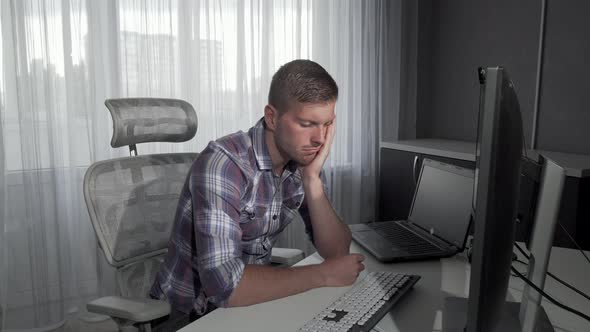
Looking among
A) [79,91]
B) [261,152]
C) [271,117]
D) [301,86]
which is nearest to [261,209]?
[261,152]

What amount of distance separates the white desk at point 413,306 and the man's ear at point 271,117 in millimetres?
→ 471

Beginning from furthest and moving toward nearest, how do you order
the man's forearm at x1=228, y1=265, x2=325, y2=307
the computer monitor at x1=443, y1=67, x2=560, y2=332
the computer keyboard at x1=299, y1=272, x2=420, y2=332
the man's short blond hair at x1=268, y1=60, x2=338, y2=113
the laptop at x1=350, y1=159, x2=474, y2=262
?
the laptop at x1=350, y1=159, x2=474, y2=262 → the man's short blond hair at x1=268, y1=60, x2=338, y2=113 → the man's forearm at x1=228, y1=265, x2=325, y2=307 → the computer keyboard at x1=299, y1=272, x2=420, y2=332 → the computer monitor at x1=443, y1=67, x2=560, y2=332

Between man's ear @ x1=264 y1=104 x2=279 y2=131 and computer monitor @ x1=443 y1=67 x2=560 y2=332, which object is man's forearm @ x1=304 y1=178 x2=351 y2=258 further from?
computer monitor @ x1=443 y1=67 x2=560 y2=332

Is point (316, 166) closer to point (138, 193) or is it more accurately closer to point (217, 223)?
point (217, 223)

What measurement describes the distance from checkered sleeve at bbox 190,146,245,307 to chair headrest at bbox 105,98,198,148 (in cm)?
37

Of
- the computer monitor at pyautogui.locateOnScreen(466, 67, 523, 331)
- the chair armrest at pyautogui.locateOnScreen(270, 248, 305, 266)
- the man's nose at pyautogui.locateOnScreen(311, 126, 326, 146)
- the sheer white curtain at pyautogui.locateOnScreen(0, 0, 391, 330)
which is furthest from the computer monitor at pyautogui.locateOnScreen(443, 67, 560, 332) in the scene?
the sheer white curtain at pyautogui.locateOnScreen(0, 0, 391, 330)

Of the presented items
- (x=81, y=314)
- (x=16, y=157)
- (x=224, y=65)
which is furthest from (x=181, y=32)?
(x=81, y=314)

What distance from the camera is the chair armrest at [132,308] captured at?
1035mm

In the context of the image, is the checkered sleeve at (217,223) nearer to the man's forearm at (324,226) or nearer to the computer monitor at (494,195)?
the man's forearm at (324,226)

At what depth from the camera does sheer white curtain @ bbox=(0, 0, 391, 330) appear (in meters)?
2.22

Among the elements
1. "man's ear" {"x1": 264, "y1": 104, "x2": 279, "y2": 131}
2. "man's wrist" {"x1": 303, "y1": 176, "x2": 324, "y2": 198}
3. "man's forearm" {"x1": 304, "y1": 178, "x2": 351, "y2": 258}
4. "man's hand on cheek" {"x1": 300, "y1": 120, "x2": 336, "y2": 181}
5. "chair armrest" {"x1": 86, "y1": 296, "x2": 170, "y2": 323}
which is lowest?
"chair armrest" {"x1": 86, "y1": 296, "x2": 170, "y2": 323}

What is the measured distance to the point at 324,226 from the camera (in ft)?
4.45

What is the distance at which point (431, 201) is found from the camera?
58.4 inches

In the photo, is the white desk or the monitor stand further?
the white desk
